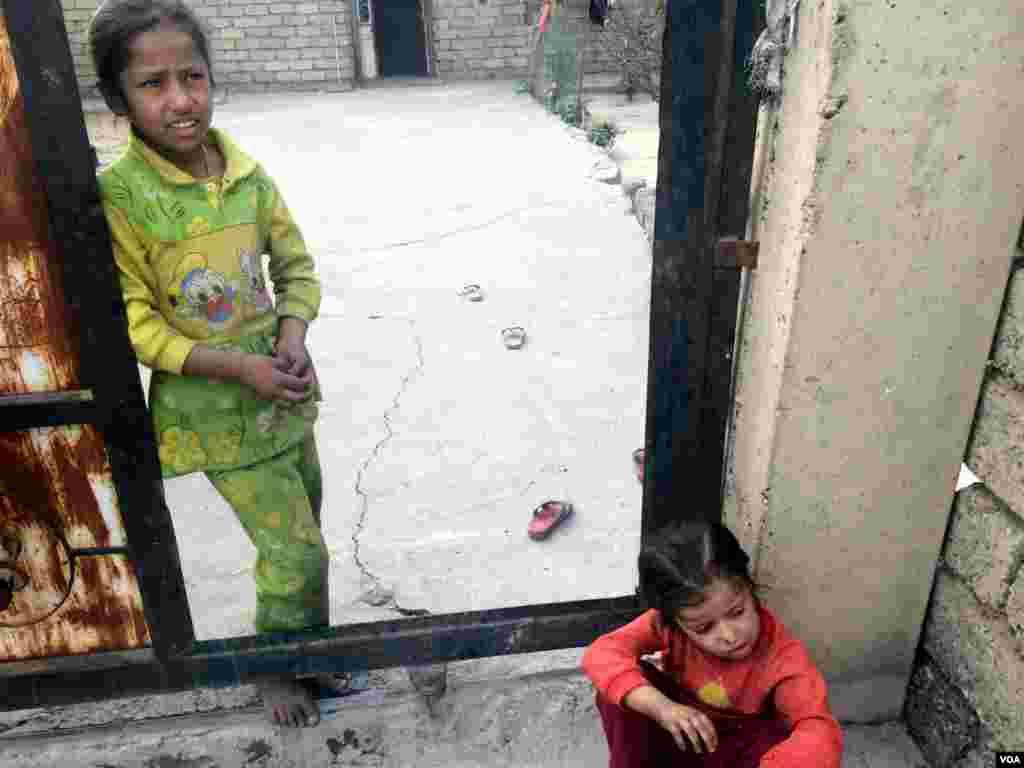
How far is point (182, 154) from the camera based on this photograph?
1.69 metres

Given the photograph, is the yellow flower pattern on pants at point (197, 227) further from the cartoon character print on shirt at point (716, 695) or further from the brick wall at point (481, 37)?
the brick wall at point (481, 37)

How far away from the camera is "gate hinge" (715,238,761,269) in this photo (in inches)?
63.6

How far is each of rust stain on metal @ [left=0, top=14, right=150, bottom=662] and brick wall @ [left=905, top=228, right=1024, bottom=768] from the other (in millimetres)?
1753

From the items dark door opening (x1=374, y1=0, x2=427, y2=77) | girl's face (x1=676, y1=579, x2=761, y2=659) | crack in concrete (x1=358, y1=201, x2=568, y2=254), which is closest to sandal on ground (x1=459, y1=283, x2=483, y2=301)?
crack in concrete (x1=358, y1=201, x2=568, y2=254)

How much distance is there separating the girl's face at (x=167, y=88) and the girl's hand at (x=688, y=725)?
1.41 meters

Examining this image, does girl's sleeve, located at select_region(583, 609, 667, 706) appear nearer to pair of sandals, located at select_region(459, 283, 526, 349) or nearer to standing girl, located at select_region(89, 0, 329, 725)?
standing girl, located at select_region(89, 0, 329, 725)

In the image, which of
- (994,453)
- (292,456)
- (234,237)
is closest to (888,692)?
(994,453)

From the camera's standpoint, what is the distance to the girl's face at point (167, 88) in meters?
1.54

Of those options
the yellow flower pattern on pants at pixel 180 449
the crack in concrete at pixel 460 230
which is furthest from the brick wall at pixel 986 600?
the crack in concrete at pixel 460 230

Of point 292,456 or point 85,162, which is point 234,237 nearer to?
point 85,162

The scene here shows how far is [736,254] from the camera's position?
5.33 feet

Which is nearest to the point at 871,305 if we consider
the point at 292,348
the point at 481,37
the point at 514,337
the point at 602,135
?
the point at 292,348

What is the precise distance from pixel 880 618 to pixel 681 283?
0.91m

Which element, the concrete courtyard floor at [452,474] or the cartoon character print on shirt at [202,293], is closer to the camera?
the cartoon character print on shirt at [202,293]
